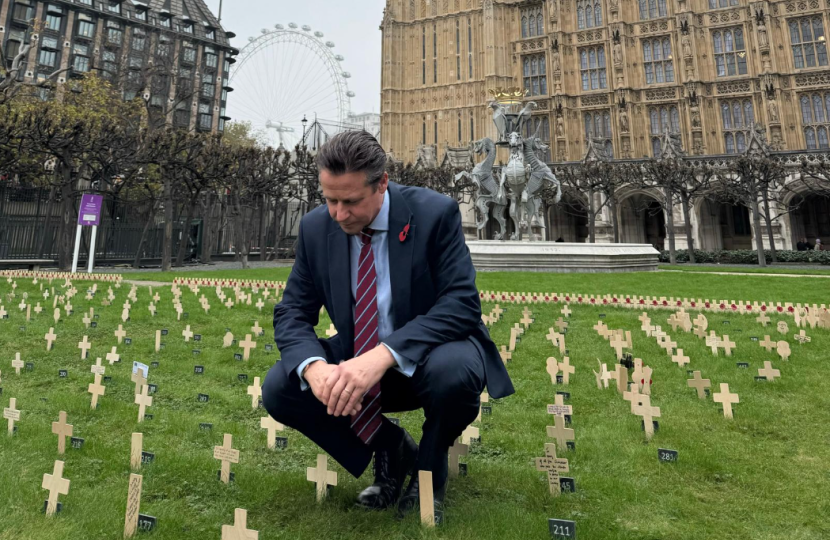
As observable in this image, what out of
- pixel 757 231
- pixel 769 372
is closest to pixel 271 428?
pixel 769 372

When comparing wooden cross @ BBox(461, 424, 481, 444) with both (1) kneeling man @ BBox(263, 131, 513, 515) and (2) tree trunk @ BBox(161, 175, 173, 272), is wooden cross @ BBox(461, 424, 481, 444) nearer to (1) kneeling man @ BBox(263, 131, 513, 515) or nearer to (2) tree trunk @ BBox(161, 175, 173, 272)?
(1) kneeling man @ BBox(263, 131, 513, 515)

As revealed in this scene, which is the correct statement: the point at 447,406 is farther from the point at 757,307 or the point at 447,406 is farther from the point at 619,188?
the point at 619,188

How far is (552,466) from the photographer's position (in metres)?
2.15

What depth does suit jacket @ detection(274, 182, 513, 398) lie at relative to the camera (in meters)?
1.98

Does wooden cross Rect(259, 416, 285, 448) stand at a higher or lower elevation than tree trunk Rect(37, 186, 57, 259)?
lower

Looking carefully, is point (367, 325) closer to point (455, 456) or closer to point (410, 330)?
point (410, 330)

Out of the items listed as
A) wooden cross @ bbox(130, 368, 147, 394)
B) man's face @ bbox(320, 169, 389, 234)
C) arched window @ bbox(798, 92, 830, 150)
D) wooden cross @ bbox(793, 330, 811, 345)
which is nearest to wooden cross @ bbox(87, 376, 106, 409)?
wooden cross @ bbox(130, 368, 147, 394)

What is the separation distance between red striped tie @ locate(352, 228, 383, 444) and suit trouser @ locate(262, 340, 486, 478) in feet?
0.31

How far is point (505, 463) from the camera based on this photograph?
2510 millimetres

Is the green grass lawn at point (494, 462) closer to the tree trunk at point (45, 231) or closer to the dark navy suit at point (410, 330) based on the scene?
the dark navy suit at point (410, 330)

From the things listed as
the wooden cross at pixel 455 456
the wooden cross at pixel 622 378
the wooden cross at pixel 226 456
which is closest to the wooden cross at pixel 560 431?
the wooden cross at pixel 455 456

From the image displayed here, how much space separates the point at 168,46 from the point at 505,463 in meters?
42.6

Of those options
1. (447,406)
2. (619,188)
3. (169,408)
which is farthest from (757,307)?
(619,188)

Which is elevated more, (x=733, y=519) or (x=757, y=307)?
Answer: (x=757, y=307)
